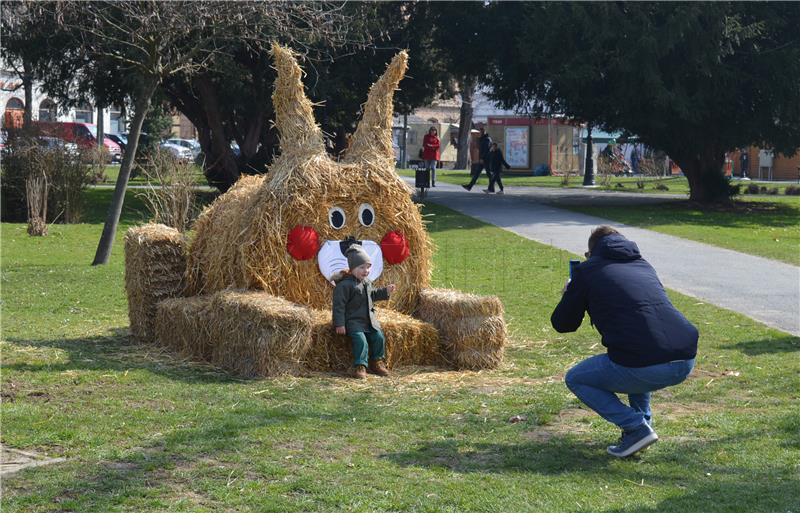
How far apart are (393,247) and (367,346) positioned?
117 cm

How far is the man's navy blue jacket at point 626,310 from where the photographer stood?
21.6 feet

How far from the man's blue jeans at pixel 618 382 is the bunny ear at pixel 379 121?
396 centimetres

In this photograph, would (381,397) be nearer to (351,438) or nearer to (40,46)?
(351,438)

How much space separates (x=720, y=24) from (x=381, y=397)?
755 inches

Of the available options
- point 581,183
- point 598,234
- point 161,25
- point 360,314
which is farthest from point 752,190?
point 598,234

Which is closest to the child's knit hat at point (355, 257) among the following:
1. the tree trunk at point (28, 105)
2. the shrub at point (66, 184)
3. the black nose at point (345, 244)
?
the black nose at point (345, 244)

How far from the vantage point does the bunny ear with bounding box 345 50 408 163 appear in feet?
33.6

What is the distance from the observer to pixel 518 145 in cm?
5088

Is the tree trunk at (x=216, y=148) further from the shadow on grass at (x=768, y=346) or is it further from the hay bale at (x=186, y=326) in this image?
the shadow on grass at (x=768, y=346)

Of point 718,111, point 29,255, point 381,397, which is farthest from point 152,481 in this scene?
point 718,111

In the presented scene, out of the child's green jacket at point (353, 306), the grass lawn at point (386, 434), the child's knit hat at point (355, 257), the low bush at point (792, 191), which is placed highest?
the low bush at point (792, 191)

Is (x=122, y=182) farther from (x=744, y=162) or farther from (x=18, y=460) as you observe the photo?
(x=744, y=162)

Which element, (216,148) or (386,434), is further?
(216,148)

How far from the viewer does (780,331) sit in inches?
456
